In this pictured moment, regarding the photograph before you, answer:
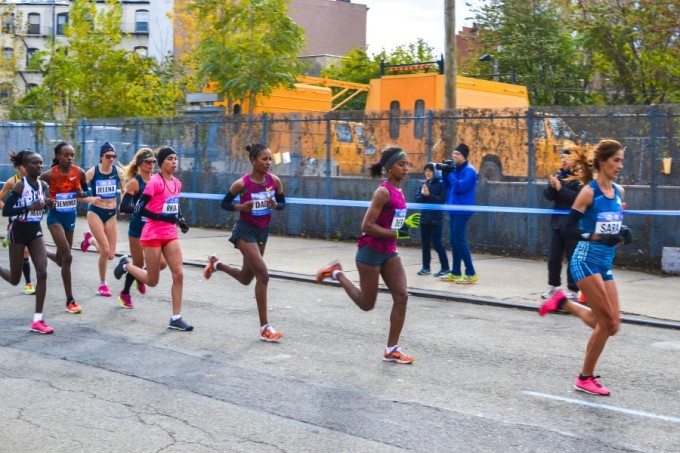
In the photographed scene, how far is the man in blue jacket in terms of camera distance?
14266 millimetres

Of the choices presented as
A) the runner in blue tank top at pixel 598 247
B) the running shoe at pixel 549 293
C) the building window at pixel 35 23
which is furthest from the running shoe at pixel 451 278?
the building window at pixel 35 23

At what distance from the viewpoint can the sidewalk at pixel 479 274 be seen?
12.9 meters

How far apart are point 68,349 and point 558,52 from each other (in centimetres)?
3121

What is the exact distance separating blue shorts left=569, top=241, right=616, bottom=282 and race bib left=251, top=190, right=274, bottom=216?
132 inches

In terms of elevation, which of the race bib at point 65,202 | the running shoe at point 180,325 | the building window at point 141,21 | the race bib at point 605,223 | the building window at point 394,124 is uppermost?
the building window at point 141,21

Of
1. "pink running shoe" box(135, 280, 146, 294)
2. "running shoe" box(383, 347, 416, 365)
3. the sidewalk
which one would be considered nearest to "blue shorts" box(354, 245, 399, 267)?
Result: "running shoe" box(383, 347, 416, 365)

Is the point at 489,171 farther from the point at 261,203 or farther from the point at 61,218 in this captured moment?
the point at 261,203

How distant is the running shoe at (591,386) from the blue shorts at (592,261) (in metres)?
0.75

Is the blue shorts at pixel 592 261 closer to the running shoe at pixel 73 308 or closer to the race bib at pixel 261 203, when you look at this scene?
the race bib at pixel 261 203

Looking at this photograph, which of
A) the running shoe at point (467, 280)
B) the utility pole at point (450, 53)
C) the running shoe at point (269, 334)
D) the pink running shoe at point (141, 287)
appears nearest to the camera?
the running shoe at point (269, 334)

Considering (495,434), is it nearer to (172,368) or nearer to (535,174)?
(172,368)

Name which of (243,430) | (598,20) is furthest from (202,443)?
(598,20)

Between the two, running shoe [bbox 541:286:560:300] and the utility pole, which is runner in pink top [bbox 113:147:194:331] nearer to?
running shoe [bbox 541:286:560:300]

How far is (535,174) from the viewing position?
17297mm
